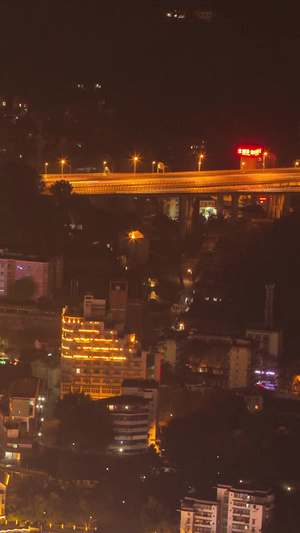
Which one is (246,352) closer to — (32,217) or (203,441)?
(203,441)

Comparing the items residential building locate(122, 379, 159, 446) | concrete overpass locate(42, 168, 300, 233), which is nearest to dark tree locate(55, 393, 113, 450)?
residential building locate(122, 379, 159, 446)

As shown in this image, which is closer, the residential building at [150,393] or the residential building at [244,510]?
the residential building at [244,510]

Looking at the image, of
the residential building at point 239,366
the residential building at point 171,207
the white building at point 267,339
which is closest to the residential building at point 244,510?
the residential building at point 239,366

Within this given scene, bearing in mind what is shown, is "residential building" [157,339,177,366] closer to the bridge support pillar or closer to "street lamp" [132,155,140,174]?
the bridge support pillar

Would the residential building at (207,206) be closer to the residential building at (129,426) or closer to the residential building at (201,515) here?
the residential building at (129,426)

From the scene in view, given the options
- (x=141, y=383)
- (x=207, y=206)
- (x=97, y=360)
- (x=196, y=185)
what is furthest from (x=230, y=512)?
(x=207, y=206)

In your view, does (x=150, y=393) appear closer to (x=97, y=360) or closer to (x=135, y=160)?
(x=97, y=360)

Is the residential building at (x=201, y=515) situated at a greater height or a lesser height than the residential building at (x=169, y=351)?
lesser
